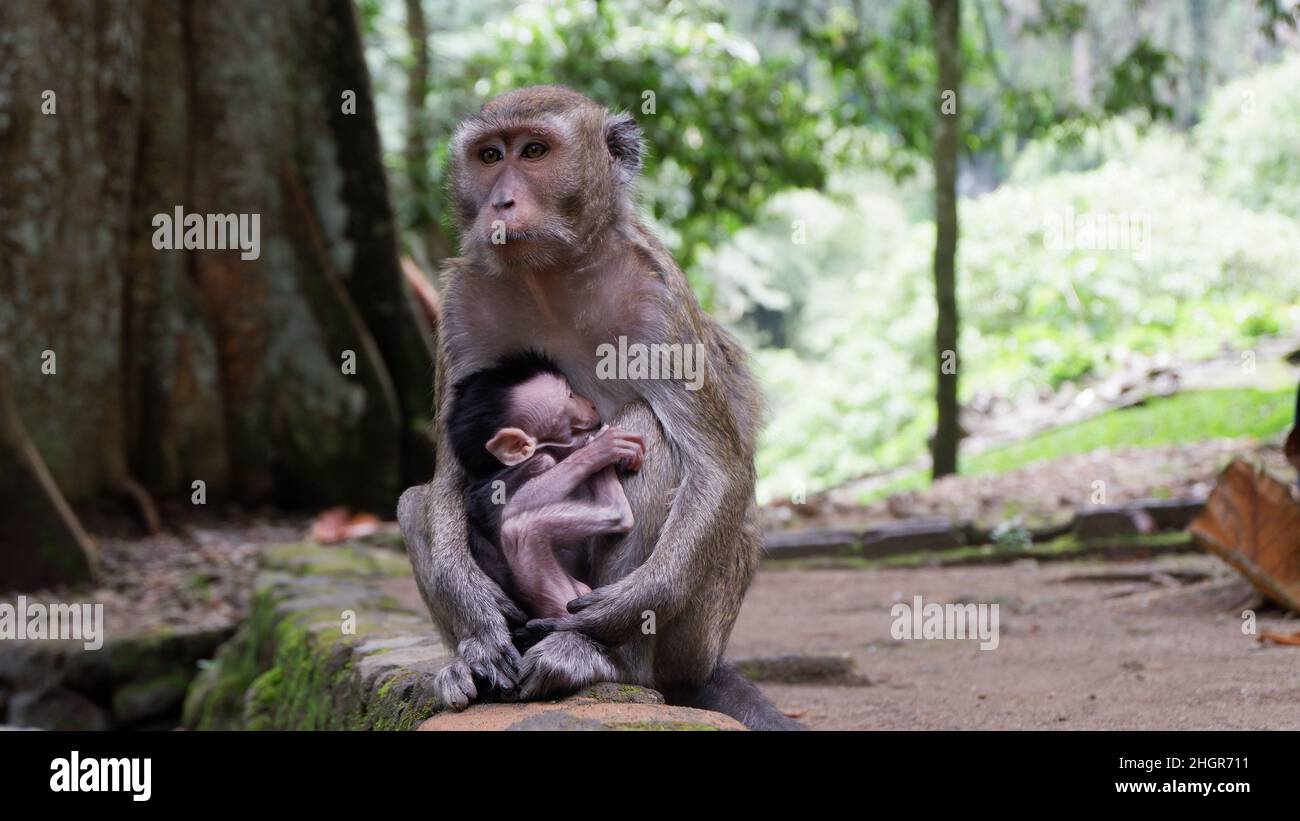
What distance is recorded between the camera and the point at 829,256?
38250 mm

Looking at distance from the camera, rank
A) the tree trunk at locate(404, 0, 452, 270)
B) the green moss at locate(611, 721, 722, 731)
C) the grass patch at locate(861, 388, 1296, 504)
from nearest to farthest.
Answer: the green moss at locate(611, 721, 722, 731), the grass patch at locate(861, 388, 1296, 504), the tree trunk at locate(404, 0, 452, 270)

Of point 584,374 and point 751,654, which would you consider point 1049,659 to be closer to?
point 751,654

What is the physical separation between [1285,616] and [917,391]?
16.5 m

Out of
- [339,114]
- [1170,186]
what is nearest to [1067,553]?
[339,114]

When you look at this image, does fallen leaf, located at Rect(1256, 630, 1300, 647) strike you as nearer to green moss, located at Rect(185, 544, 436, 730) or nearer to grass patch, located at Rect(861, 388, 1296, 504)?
green moss, located at Rect(185, 544, 436, 730)

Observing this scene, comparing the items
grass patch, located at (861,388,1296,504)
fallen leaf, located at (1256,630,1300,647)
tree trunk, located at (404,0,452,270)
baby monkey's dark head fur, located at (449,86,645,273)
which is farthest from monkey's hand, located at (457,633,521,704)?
tree trunk, located at (404,0,452,270)

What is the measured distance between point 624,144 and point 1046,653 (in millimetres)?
3256

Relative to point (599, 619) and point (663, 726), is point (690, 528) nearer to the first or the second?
point (599, 619)

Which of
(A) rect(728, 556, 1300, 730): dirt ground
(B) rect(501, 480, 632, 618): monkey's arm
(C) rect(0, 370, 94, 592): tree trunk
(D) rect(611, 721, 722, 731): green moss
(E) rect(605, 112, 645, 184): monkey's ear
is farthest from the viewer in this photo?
(C) rect(0, 370, 94, 592): tree trunk

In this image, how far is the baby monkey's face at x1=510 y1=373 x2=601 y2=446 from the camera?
13.3 feet

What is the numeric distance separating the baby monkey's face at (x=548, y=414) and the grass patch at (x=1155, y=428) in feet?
29.8

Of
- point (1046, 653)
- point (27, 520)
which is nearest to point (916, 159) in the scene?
point (1046, 653)

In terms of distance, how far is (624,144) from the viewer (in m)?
4.48

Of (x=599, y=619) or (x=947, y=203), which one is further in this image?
(x=947, y=203)
